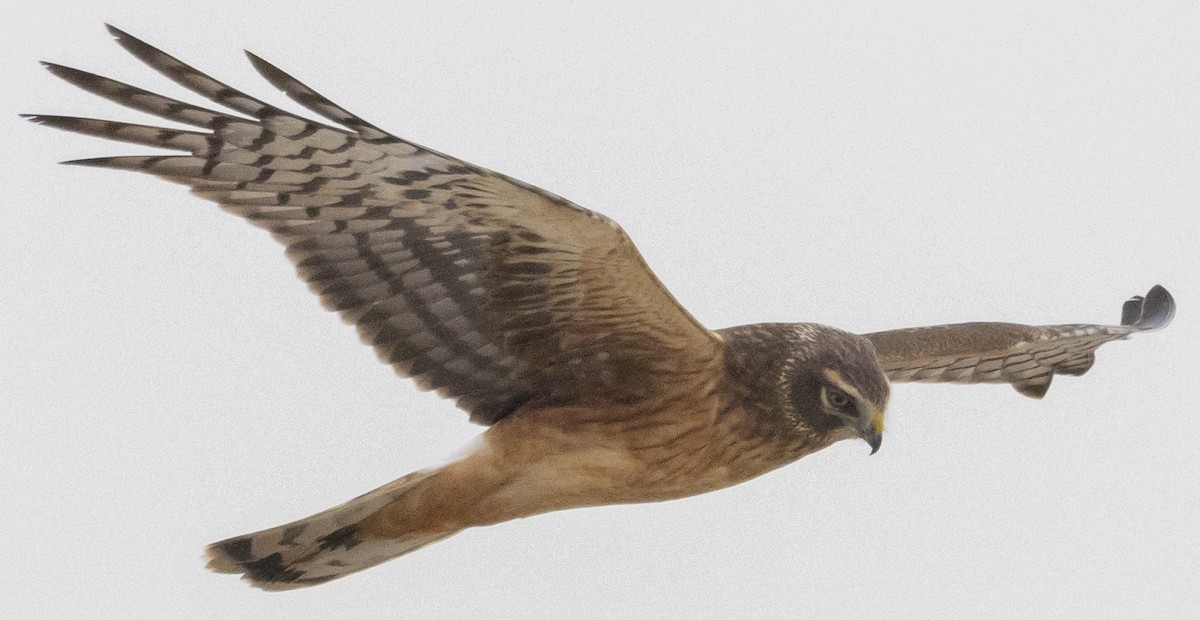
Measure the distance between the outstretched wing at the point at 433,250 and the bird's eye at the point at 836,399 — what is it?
0.33 metres

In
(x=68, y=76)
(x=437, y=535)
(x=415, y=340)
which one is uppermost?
(x=68, y=76)

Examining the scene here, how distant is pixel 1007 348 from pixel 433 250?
6.86ft

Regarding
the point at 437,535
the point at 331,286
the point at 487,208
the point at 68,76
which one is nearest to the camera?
the point at 68,76

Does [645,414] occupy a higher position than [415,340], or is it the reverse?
[415,340]

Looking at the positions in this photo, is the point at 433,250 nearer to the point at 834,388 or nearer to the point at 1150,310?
the point at 834,388

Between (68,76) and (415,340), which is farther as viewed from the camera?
(415,340)

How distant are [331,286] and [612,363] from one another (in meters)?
0.79

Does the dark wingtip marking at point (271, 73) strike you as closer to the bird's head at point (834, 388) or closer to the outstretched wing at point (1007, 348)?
the bird's head at point (834, 388)

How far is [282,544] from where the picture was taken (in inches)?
163

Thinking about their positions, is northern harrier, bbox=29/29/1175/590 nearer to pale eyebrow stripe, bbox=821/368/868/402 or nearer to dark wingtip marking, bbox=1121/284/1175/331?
pale eyebrow stripe, bbox=821/368/868/402

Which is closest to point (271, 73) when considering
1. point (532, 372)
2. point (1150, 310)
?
point (532, 372)


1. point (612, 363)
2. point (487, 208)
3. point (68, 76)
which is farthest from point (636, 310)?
point (68, 76)

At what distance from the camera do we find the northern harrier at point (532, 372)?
3805 millimetres

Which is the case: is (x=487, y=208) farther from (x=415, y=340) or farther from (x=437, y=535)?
(x=437, y=535)
